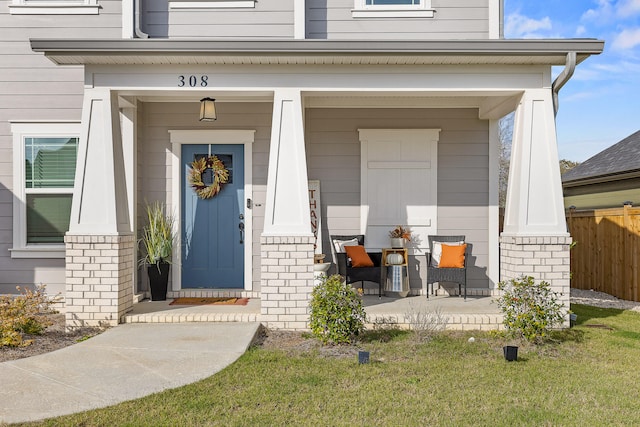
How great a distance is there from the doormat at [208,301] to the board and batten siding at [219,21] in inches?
140

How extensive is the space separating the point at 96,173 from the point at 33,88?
7.41ft

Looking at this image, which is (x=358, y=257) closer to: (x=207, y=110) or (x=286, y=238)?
(x=286, y=238)

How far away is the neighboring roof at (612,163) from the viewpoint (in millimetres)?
12132

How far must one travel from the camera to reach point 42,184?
285 inches

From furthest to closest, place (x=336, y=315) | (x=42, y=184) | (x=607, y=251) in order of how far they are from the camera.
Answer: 1. (x=607, y=251)
2. (x=42, y=184)
3. (x=336, y=315)

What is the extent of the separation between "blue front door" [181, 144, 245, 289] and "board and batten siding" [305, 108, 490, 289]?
1.10 meters

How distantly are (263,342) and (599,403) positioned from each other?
9.97ft

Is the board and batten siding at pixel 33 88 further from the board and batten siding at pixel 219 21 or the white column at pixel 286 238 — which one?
the white column at pixel 286 238

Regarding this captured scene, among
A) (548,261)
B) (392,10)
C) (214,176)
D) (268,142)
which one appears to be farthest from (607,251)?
(214,176)

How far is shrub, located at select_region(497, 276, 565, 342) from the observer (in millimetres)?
5270

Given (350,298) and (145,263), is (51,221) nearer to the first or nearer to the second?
(145,263)

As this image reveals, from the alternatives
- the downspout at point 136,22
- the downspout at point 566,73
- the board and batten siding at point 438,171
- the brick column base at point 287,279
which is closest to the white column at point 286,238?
the brick column base at point 287,279

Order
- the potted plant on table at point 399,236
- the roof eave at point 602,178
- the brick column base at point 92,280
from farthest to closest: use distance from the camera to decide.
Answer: the roof eave at point 602,178 < the potted plant on table at point 399,236 < the brick column base at point 92,280

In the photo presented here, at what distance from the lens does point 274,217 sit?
5902mm
